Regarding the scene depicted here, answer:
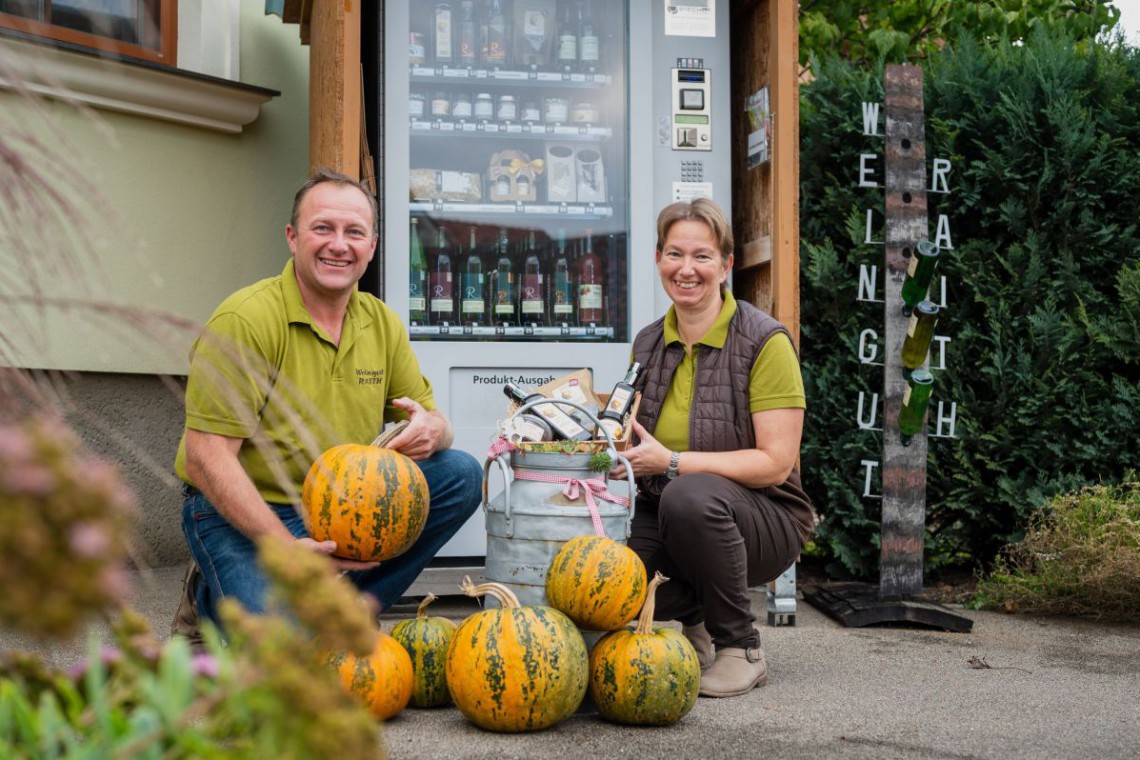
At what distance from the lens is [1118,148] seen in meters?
4.66

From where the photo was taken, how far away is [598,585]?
8.64 ft

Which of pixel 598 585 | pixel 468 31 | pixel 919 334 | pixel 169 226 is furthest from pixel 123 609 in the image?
pixel 169 226

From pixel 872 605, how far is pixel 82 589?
12.5 feet

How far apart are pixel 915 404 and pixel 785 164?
3.34 ft

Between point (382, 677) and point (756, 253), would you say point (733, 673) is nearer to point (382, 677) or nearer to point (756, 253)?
point (382, 677)

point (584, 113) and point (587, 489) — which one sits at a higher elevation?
point (584, 113)

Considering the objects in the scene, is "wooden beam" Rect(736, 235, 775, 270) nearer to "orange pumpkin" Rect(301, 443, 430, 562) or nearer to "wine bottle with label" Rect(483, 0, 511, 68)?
"wine bottle with label" Rect(483, 0, 511, 68)

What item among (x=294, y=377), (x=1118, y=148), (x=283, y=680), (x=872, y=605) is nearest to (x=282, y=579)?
(x=283, y=680)

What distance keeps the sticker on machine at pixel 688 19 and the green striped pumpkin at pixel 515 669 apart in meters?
2.72

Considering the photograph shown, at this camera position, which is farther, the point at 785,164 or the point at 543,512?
the point at 785,164

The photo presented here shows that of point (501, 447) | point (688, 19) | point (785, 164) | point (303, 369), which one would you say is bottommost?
point (501, 447)

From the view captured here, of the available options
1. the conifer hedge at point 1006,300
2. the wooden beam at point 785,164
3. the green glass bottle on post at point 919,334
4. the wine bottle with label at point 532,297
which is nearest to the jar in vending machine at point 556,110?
the wine bottle with label at point 532,297

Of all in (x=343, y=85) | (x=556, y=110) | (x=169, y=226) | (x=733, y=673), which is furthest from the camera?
(x=169, y=226)

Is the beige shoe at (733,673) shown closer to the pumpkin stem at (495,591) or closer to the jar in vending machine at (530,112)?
the pumpkin stem at (495,591)
